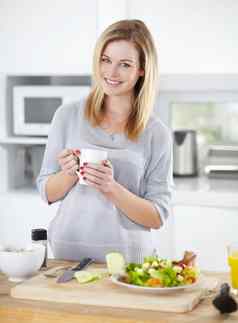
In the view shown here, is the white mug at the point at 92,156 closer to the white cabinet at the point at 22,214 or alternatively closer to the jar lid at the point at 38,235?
the jar lid at the point at 38,235

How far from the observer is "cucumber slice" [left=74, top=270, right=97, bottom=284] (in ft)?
6.13

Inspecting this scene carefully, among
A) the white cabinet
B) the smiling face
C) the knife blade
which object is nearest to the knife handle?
the knife blade

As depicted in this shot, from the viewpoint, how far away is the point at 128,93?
7.79 feet

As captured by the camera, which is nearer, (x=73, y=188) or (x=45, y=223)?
(x=73, y=188)

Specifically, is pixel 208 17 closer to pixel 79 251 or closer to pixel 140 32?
pixel 140 32

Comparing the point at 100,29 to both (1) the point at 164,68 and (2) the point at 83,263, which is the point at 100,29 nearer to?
(1) the point at 164,68

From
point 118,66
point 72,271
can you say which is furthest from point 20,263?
point 118,66

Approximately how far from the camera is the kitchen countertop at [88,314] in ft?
5.30

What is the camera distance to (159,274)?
179cm

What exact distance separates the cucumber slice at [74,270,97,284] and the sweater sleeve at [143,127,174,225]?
1.50 ft

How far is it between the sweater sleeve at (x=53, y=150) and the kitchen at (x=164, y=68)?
4.58 feet

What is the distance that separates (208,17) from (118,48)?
1447mm

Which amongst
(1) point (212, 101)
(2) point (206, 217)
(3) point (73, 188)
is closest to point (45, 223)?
(2) point (206, 217)

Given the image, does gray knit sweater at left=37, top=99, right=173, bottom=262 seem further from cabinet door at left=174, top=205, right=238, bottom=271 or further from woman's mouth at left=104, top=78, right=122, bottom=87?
cabinet door at left=174, top=205, right=238, bottom=271
